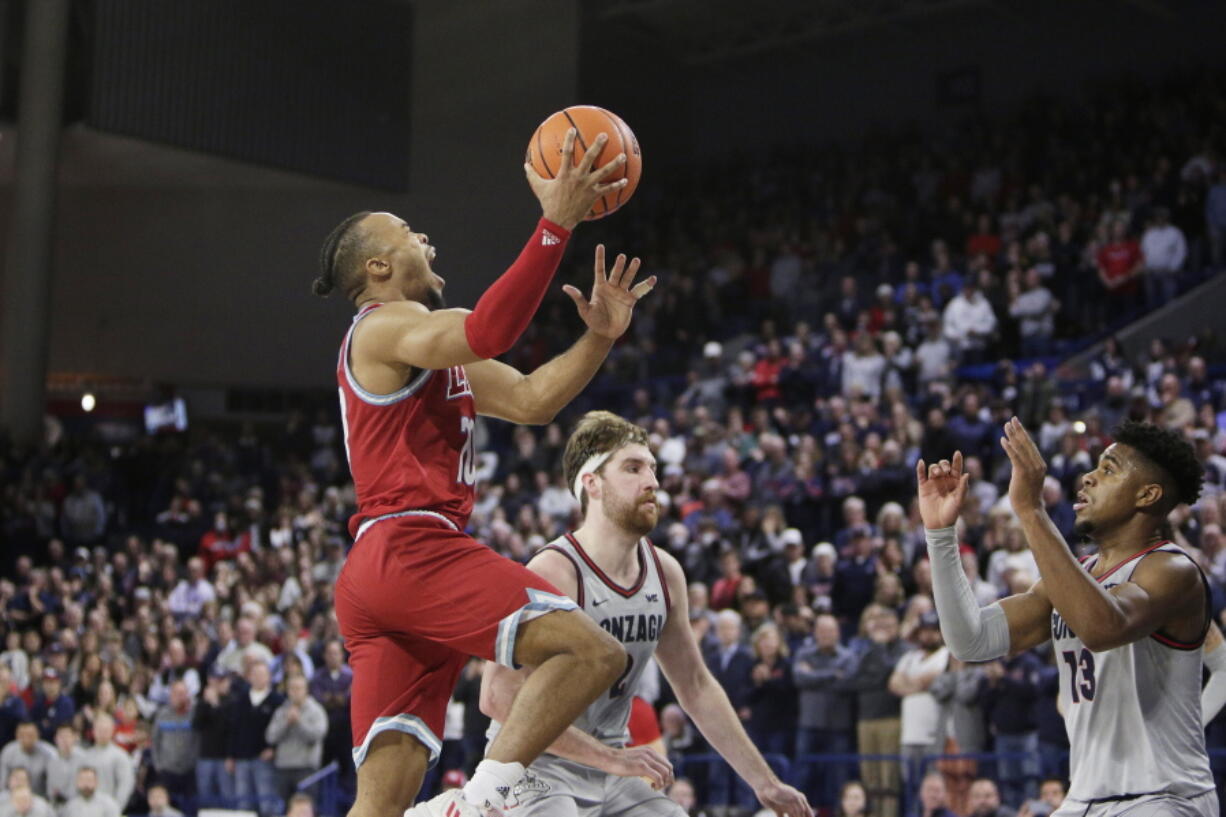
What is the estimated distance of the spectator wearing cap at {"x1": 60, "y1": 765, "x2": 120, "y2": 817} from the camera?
1298 cm

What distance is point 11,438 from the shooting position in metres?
22.1

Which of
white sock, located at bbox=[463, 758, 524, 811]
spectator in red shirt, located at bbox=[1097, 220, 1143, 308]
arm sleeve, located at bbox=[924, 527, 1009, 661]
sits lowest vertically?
white sock, located at bbox=[463, 758, 524, 811]

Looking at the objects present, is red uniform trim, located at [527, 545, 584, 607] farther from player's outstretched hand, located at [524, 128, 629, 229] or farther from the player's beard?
player's outstretched hand, located at [524, 128, 629, 229]

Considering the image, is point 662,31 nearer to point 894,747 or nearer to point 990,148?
point 990,148

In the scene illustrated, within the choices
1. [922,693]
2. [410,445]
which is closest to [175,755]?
[922,693]

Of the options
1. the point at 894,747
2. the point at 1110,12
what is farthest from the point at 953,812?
the point at 1110,12

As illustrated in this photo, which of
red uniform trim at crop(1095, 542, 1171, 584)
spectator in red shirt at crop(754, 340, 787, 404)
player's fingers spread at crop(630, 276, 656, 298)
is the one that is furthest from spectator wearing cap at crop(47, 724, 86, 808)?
red uniform trim at crop(1095, 542, 1171, 584)

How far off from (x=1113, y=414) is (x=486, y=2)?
15.4 meters

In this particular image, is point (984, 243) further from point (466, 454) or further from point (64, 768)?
point (466, 454)

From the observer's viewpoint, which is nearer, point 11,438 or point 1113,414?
point 1113,414

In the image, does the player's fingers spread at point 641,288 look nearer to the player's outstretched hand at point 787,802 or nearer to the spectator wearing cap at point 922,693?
the player's outstretched hand at point 787,802

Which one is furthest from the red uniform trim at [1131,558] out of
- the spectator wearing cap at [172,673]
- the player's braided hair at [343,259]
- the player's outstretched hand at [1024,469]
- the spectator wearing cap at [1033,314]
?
the spectator wearing cap at [1033,314]

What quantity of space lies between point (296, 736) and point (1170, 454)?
31.6 feet

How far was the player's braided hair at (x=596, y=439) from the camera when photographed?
224 inches
